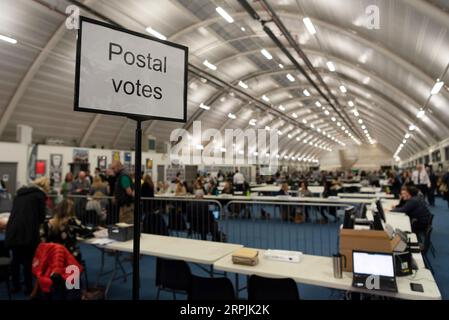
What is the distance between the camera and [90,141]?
572 inches

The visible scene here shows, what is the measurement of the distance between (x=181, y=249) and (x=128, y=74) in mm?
2652

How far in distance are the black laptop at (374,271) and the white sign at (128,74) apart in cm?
196

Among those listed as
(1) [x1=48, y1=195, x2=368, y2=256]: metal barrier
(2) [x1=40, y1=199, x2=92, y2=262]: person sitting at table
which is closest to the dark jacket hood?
(2) [x1=40, y1=199, x2=92, y2=262]: person sitting at table

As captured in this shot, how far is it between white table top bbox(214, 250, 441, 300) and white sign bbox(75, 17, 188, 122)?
1.90 meters

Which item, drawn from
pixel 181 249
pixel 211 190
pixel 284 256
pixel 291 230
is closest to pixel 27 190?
pixel 181 249

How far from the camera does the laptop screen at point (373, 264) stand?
221 centimetres

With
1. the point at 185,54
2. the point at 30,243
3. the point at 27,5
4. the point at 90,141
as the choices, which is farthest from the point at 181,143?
the point at 185,54

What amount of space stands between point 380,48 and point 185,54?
1026 centimetres

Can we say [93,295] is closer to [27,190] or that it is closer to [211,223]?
[27,190]

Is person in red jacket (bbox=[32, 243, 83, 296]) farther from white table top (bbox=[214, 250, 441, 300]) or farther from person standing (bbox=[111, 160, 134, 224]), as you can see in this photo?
person standing (bbox=[111, 160, 134, 224])

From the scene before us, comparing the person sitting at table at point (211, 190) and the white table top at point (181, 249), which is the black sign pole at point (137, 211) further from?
the person sitting at table at point (211, 190)

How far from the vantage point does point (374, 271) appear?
2254mm

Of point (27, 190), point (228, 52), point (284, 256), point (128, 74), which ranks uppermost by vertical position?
point (228, 52)
